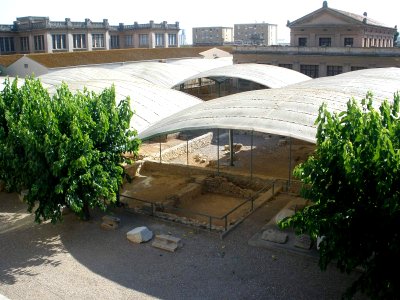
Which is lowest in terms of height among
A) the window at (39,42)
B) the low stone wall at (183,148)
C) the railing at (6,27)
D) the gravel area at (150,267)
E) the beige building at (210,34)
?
the gravel area at (150,267)

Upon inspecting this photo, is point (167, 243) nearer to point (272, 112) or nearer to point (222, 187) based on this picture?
point (222, 187)

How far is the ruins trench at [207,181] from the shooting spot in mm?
19812

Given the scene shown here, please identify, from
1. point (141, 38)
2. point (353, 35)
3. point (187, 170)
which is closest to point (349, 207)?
point (187, 170)

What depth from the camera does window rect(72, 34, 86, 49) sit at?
70.3m

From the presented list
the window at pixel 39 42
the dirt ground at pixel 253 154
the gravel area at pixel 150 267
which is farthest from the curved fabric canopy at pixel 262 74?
the window at pixel 39 42

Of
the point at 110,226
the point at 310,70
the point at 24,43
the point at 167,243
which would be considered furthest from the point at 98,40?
the point at 167,243

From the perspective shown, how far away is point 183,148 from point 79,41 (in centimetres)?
4837

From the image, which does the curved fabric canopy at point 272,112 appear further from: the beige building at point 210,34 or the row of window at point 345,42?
the beige building at point 210,34

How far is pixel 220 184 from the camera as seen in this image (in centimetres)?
2277

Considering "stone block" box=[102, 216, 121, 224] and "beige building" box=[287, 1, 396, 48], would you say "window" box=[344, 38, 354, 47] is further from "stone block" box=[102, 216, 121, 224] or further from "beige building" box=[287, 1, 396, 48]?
"stone block" box=[102, 216, 121, 224]

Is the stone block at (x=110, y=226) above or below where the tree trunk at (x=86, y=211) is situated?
below

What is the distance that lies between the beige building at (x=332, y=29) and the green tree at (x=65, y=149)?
149 ft

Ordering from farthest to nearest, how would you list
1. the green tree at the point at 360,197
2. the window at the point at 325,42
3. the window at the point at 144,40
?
the window at the point at 144,40
the window at the point at 325,42
the green tree at the point at 360,197

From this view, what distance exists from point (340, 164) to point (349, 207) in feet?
3.67
